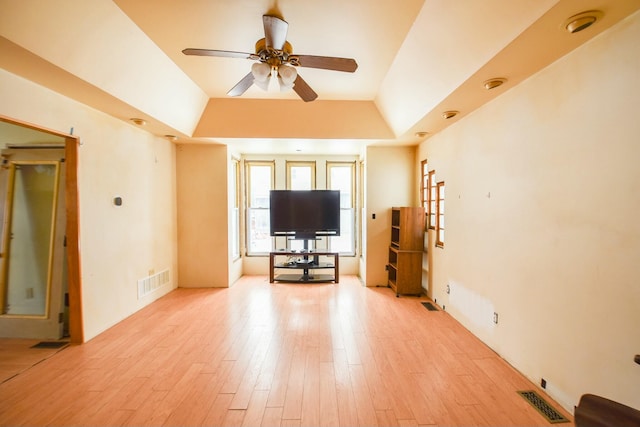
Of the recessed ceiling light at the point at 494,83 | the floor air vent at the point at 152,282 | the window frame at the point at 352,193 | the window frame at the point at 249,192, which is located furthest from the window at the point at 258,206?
the recessed ceiling light at the point at 494,83

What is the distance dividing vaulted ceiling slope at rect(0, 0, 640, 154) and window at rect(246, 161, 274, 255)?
2078 mm

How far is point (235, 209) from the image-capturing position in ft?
17.8

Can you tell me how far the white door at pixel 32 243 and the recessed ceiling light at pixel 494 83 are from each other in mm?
4572

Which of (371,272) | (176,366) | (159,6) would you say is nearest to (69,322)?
(176,366)

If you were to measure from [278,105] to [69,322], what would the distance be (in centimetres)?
383

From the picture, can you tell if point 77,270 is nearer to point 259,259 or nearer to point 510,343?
point 259,259

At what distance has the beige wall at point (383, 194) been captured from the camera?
489 centimetres

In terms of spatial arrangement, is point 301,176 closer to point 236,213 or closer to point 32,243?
point 236,213

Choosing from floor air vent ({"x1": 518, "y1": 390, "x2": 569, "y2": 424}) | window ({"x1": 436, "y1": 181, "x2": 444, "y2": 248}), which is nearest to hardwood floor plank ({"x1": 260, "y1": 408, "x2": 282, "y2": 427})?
floor air vent ({"x1": 518, "y1": 390, "x2": 569, "y2": 424})

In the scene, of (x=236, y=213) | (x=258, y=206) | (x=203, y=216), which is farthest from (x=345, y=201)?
(x=203, y=216)

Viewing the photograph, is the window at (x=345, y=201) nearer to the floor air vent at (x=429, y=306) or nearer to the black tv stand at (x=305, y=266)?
the black tv stand at (x=305, y=266)

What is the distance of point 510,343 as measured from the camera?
2502mm

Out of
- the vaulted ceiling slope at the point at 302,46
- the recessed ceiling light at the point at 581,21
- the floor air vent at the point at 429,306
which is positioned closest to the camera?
the recessed ceiling light at the point at 581,21

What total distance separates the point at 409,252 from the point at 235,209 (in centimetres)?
350
